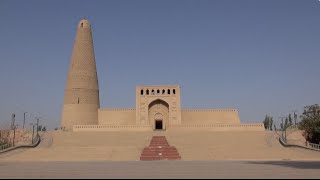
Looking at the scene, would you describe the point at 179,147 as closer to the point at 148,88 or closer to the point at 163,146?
the point at 163,146

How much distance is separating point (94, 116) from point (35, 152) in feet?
53.3

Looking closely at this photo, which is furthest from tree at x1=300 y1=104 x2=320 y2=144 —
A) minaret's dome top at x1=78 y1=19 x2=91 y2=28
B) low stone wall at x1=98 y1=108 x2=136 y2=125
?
minaret's dome top at x1=78 y1=19 x2=91 y2=28

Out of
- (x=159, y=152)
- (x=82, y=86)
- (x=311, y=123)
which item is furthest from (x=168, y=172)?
(x=82, y=86)

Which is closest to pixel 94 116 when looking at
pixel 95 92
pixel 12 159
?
pixel 95 92

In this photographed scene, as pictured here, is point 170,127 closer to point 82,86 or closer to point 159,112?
point 159,112

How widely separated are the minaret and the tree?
1975 centimetres

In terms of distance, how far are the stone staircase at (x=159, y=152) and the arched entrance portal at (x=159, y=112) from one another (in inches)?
489

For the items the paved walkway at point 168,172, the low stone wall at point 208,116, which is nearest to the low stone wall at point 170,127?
the low stone wall at point 208,116

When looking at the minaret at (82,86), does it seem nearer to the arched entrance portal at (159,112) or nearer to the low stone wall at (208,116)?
the arched entrance portal at (159,112)

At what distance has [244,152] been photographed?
77.0 feet

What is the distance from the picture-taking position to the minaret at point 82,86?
128 ft

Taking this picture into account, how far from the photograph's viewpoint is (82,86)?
3969 centimetres

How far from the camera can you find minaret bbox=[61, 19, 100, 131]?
39.1 m

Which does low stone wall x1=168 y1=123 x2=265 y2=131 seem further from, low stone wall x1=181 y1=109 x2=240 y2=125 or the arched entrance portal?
the arched entrance portal
